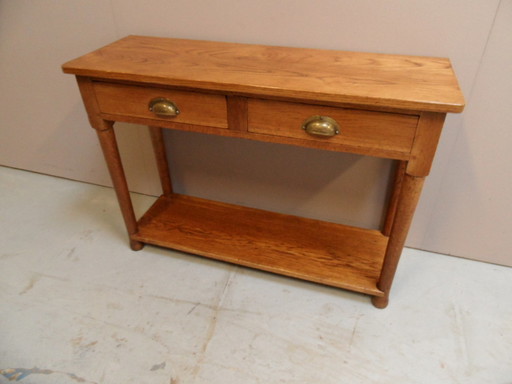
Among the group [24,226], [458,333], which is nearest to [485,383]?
[458,333]

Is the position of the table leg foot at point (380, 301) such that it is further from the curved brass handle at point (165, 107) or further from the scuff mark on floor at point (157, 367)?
the curved brass handle at point (165, 107)

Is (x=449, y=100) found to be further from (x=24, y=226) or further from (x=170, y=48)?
(x=24, y=226)

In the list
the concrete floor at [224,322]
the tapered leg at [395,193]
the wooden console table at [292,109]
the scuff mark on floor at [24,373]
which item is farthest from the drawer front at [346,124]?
the scuff mark on floor at [24,373]

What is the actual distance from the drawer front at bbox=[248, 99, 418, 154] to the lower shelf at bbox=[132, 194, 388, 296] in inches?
23.7

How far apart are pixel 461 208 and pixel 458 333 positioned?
502 millimetres

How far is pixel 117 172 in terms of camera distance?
1572 mm

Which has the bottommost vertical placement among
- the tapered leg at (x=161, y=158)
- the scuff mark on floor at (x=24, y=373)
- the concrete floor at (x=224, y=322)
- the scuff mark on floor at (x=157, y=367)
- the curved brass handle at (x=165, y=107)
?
the concrete floor at (x=224, y=322)

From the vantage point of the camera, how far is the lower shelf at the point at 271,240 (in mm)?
1555

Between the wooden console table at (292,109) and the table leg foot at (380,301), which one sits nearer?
the wooden console table at (292,109)

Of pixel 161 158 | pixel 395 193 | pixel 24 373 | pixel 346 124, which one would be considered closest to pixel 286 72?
pixel 346 124

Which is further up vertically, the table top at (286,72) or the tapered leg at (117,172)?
the table top at (286,72)

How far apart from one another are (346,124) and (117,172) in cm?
94

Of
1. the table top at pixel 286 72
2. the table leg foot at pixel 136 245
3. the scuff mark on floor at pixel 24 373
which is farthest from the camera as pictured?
the table leg foot at pixel 136 245

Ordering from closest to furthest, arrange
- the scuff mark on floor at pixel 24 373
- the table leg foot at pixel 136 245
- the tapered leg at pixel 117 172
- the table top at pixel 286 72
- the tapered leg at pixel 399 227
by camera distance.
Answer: the table top at pixel 286 72 < the tapered leg at pixel 399 227 < the scuff mark on floor at pixel 24 373 < the tapered leg at pixel 117 172 < the table leg foot at pixel 136 245
